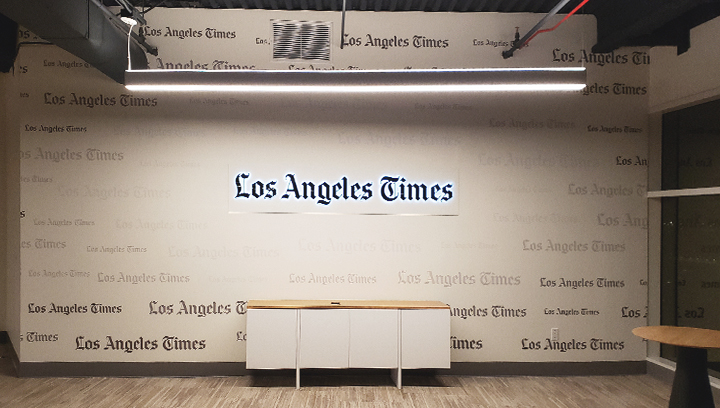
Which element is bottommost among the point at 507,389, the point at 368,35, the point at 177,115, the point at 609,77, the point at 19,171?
the point at 507,389

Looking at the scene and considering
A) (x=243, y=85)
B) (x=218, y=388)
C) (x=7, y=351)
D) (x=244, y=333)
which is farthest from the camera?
(x=7, y=351)

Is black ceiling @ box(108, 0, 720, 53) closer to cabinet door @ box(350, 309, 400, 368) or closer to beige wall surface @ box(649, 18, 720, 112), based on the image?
beige wall surface @ box(649, 18, 720, 112)

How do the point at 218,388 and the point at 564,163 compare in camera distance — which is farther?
the point at 564,163

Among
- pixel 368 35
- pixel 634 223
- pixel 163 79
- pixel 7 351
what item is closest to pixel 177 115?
Result: pixel 163 79

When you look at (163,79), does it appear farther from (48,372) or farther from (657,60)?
(657,60)

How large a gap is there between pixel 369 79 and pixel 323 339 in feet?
7.74

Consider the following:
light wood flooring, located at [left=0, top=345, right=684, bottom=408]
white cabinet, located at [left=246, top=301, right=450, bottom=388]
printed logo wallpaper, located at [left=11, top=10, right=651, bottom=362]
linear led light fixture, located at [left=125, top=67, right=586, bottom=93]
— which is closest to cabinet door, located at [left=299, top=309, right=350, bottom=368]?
white cabinet, located at [left=246, top=301, right=450, bottom=388]

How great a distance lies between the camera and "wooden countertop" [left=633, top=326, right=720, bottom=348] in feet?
9.82

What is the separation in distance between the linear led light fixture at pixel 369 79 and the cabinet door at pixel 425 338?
205cm

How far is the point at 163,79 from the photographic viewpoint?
355 cm

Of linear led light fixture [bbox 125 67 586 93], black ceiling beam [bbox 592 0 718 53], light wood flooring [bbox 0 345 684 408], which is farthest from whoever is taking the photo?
light wood flooring [bbox 0 345 684 408]

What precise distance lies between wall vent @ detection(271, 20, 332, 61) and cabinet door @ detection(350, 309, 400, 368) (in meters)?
2.63

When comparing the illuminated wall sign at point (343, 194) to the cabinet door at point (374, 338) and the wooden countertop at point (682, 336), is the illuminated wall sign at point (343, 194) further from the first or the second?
the wooden countertop at point (682, 336)

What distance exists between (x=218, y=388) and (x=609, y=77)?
16.4 ft
